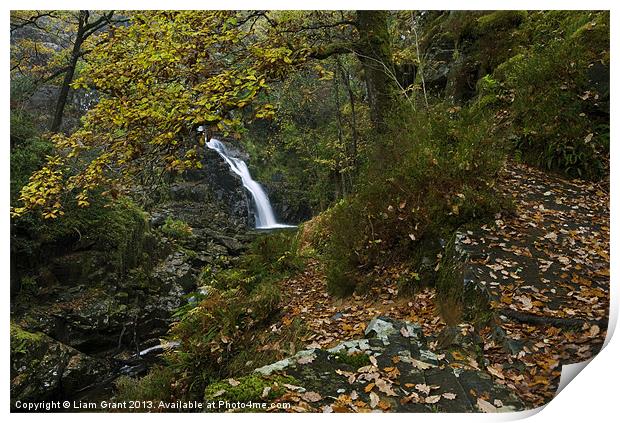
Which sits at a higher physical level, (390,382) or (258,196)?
(258,196)

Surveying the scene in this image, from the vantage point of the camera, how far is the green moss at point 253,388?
2.63m

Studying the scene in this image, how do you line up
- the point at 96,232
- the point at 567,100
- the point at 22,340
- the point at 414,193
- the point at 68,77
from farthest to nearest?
the point at 96,232
the point at 68,77
the point at 22,340
the point at 567,100
the point at 414,193

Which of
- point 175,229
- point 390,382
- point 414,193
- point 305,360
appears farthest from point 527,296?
point 175,229

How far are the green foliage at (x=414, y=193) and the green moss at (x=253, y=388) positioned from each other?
1.83 m

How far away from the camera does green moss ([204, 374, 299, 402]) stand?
8.64 ft

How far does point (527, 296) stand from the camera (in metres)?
3.07

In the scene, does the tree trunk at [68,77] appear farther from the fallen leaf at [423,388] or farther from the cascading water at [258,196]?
the cascading water at [258,196]

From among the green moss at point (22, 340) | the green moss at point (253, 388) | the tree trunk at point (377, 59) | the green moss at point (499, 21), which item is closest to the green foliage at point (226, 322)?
the green moss at point (253, 388)

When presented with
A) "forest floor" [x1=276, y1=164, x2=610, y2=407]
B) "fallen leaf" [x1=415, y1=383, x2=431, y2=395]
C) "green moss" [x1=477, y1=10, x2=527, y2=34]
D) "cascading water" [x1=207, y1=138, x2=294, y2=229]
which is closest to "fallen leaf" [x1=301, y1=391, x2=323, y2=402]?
"fallen leaf" [x1=415, y1=383, x2=431, y2=395]

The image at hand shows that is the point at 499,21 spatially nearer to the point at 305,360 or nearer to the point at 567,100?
the point at 567,100

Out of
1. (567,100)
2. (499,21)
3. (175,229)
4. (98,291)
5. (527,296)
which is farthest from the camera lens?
(175,229)

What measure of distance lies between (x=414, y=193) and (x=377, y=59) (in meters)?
2.60

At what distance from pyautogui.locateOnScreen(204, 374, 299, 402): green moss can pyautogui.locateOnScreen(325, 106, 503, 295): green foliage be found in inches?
72.1
